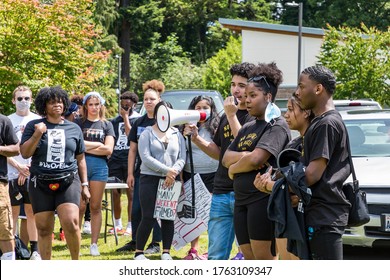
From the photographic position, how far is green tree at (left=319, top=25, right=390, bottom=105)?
2969cm

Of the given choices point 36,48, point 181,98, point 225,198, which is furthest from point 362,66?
point 225,198

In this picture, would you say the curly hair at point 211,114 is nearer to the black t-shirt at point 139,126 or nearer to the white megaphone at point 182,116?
the black t-shirt at point 139,126

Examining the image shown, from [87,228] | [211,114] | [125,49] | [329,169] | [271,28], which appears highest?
[329,169]

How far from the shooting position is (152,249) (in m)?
10.2

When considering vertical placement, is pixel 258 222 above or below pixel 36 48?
below

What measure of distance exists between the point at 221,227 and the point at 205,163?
2568 mm

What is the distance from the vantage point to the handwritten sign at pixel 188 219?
929cm

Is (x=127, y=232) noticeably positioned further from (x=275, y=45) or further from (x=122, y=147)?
(x=275, y=45)

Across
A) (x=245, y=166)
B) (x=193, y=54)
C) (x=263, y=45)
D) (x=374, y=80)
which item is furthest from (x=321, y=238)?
(x=193, y=54)

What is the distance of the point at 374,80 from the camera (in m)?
30.1

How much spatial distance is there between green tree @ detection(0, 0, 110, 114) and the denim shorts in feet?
26.3

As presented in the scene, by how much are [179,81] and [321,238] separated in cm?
5139

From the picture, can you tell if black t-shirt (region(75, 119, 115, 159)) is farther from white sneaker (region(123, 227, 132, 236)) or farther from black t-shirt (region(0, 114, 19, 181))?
black t-shirt (region(0, 114, 19, 181))

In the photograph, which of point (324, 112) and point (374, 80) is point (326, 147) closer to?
point (324, 112)
